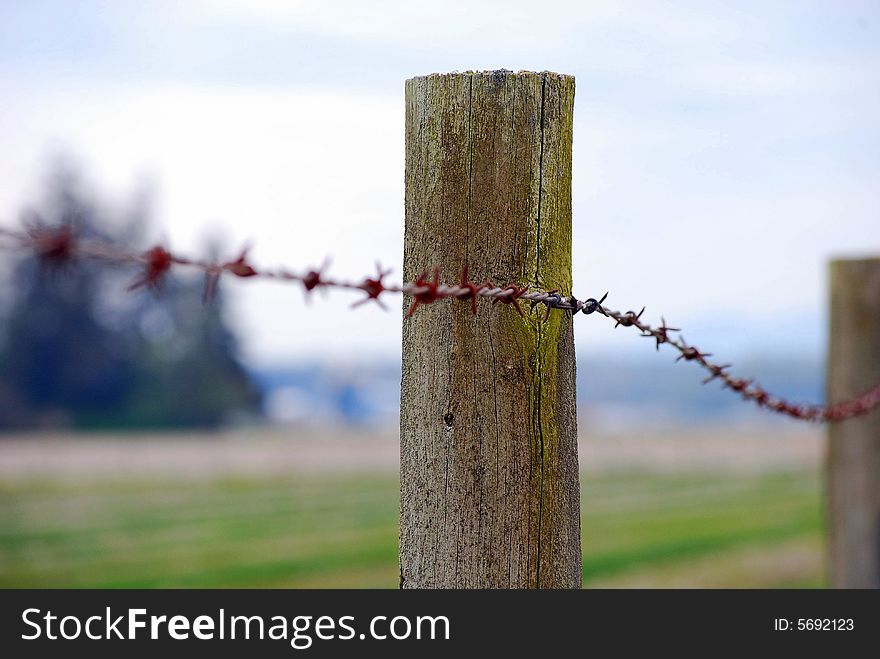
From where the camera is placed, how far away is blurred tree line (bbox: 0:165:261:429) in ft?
149

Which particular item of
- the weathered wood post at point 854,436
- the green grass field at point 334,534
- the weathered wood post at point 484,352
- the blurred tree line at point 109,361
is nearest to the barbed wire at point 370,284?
the weathered wood post at point 484,352

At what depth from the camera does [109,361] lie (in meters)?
48.2

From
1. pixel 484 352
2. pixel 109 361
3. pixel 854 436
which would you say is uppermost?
pixel 109 361

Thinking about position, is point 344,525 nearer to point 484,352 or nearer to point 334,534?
point 334,534

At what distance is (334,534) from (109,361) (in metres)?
29.9

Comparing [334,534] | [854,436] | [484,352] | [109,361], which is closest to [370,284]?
[484,352]

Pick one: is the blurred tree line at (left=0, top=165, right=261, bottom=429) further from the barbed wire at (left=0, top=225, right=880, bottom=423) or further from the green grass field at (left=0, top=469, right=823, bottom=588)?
the barbed wire at (left=0, top=225, right=880, bottom=423)

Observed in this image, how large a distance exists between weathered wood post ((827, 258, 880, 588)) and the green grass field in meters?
7.97

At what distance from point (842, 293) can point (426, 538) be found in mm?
3658

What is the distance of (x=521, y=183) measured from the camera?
232 centimetres

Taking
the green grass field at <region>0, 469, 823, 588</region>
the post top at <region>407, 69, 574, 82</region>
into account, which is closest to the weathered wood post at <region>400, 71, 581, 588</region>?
the post top at <region>407, 69, 574, 82</region>
